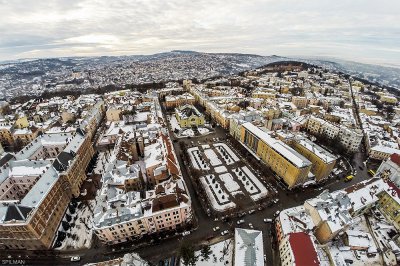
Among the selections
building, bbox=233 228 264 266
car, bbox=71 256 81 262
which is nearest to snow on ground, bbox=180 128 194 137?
building, bbox=233 228 264 266

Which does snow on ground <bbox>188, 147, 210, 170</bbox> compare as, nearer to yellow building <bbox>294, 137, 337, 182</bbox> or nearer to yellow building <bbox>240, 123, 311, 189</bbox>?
yellow building <bbox>240, 123, 311, 189</bbox>

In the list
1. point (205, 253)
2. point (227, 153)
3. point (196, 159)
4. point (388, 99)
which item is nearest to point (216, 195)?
point (205, 253)

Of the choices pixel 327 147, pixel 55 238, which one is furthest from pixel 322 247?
pixel 55 238

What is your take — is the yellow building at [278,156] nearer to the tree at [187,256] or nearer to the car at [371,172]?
the car at [371,172]

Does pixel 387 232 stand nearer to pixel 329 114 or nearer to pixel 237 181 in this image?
pixel 237 181

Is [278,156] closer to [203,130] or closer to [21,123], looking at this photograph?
[203,130]

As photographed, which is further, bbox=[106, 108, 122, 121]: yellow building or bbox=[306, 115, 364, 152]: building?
bbox=[106, 108, 122, 121]: yellow building
